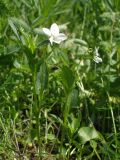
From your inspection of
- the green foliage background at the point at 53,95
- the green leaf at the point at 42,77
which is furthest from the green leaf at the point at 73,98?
the green leaf at the point at 42,77

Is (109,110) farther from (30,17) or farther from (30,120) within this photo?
(30,17)

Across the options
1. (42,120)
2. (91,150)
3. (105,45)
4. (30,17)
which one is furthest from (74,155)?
(30,17)

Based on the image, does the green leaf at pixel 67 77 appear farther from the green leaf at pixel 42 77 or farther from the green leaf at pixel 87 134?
the green leaf at pixel 87 134

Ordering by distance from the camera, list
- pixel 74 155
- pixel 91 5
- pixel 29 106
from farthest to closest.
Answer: pixel 91 5
pixel 29 106
pixel 74 155

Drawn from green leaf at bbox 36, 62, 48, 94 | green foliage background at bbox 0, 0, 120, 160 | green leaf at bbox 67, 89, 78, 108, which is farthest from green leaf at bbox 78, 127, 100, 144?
green leaf at bbox 36, 62, 48, 94

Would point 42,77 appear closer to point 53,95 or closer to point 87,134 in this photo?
point 87,134

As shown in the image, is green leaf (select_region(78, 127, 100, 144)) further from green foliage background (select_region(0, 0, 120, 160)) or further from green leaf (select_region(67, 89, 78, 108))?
green leaf (select_region(67, 89, 78, 108))

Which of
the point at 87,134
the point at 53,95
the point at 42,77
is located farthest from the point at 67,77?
the point at 53,95
